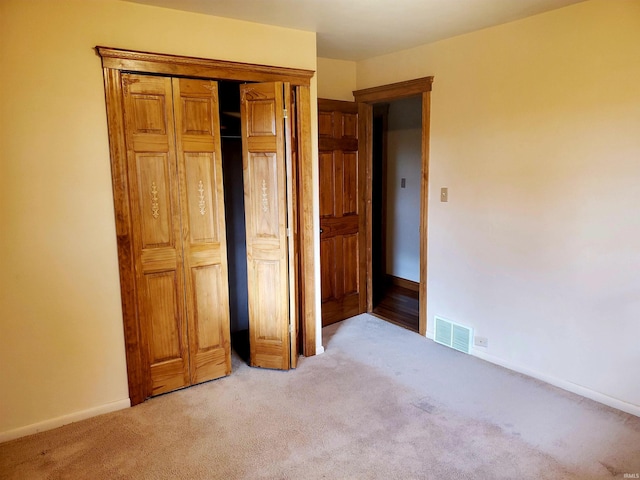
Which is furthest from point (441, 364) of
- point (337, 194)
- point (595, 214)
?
point (337, 194)

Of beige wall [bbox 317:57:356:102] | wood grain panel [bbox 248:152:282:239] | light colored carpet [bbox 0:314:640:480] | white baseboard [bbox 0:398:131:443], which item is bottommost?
light colored carpet [bbox 0:314:640:480]

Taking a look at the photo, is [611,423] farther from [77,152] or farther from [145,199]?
[77,152]

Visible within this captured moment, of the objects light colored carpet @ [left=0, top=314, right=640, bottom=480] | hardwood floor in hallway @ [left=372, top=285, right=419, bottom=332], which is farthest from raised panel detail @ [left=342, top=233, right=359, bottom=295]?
light colored carpet @ [left=0, top=314, right=640, bottom=480]

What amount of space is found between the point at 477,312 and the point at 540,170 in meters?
1.24

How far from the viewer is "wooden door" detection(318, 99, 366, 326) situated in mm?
4117

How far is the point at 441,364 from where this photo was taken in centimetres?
340

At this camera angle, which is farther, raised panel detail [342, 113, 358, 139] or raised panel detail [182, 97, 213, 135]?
raised panel detail [342, 113, 358, 139]

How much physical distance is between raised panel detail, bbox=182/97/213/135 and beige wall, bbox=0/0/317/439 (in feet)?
1.08

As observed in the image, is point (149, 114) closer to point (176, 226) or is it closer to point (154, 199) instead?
point (154, 199)

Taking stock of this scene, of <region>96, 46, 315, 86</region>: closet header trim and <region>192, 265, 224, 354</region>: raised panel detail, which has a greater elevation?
<region>96, 46, 315, 86</region>: closet header trim

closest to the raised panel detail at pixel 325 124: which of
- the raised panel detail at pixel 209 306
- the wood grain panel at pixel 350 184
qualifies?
the wood grain panel at pixel 350 184

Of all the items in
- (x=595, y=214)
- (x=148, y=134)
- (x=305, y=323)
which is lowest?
(x=305, y=323)

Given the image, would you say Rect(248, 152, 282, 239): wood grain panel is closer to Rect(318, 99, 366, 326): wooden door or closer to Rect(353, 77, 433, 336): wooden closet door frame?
Rect(318, 99, 366, 326): wooden door

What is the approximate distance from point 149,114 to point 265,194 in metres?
0.94
